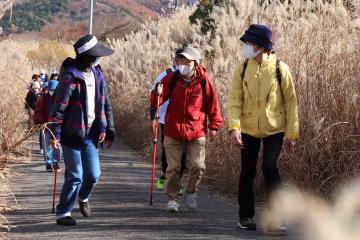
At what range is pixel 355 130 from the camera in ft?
26.5

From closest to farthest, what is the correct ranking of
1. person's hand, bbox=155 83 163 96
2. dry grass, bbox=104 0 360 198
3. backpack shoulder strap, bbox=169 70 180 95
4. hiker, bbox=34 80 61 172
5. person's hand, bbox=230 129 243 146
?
person's hand, bbox=230 129 243 146 < dry grass, bbox=104 0 360 198 < backpack shoulder strap, bbox=169 70 180 95 < person's hand, bbox=155 83 163 96 < hiker, bbox=34 80 61 172

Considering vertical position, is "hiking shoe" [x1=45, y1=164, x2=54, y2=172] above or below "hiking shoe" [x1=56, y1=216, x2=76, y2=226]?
below

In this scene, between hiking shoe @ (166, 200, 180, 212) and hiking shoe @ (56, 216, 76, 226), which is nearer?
hiking shoe @ (56, 216, 76, 226)

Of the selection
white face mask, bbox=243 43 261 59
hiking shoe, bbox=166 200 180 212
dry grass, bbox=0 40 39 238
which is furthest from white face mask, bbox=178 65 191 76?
dry grass, bbox=0 40 39 238

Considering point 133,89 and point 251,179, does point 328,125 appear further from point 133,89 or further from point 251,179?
point 133,89

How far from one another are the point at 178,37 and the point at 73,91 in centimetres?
1337

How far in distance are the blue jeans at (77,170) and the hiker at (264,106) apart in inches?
61.3

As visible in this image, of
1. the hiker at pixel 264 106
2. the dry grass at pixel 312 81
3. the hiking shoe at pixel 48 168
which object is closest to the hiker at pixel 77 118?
the hiker at pixel 264 106

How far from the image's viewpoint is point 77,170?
24.5ft

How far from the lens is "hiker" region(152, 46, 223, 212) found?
8.36 metres

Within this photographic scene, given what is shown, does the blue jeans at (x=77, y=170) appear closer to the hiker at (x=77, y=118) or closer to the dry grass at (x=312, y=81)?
the hiker at (x=77, y=118)

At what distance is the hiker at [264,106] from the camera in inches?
276

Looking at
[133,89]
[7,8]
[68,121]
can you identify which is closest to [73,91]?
[68,121]

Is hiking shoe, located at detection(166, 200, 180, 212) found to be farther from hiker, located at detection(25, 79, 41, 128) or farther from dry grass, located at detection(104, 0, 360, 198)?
hiker, located at detection(25, 79, 41, 128)
